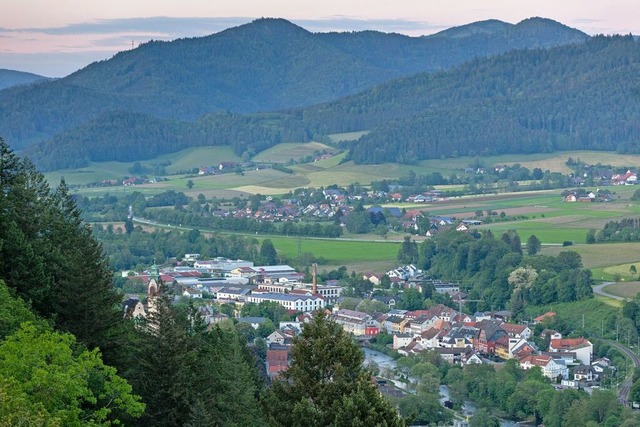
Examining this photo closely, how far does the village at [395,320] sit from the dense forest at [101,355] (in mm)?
13990

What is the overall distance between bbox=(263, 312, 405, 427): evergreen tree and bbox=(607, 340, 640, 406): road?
2617 cm

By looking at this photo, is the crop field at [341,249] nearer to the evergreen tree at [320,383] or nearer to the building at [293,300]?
the building at [293,300]

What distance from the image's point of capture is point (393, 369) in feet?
159

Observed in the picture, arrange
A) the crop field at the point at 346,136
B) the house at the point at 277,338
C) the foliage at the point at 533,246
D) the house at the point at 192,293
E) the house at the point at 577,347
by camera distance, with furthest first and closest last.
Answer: the crop field at the point at 346,136, the foliage at the point at 533,246, the house at the point at 192,293, the house at the point at 277,338, the house at the point at 577,347

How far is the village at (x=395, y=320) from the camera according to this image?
159ft

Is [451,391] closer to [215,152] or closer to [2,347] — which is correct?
[2,347]

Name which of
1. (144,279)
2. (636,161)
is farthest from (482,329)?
(636,161)

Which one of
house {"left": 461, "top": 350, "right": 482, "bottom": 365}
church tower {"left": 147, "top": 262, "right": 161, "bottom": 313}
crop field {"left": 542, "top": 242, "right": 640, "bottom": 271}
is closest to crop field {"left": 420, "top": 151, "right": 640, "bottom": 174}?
crop field {"left": 542, "top": 242, "right": 640, "bottom": 271}

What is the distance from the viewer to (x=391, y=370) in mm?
48000

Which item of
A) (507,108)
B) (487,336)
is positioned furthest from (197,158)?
Answer: (487,336)

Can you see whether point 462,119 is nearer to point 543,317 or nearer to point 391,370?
point 543,317

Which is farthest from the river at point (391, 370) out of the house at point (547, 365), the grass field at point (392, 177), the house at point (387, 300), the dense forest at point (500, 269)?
the grass field at point (392, 177)

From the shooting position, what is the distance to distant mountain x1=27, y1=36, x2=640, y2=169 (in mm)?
133750

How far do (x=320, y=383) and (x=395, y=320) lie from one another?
42.5m
